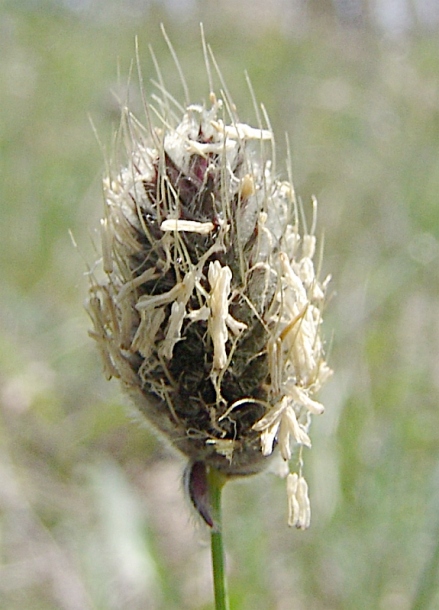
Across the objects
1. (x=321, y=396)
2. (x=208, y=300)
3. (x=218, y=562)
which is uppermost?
(x=208, y=300)

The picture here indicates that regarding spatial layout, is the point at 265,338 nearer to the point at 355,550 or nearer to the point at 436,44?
the point at 355,550

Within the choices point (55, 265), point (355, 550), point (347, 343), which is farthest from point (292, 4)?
point (355, 550)

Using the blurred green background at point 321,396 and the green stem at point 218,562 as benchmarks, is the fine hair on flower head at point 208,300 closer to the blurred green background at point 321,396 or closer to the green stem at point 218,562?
the green stem at point 218,562

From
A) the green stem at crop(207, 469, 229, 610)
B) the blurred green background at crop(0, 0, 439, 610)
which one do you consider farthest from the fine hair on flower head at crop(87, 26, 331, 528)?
the blurred green background at crop(0, 0, 439, 610)

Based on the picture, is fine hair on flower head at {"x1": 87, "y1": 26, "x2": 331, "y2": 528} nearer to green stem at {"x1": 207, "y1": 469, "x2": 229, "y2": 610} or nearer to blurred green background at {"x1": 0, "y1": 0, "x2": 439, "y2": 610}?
green stem at {"x1": 207, "y1": 469, "x2": 229, "y2": 610}

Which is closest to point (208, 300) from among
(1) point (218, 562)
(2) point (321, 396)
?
(1) point (218, 562)

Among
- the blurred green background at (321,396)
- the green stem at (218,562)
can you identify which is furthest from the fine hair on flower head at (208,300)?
the blurred green background at (321,396)

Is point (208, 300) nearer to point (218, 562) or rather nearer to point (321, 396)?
point (218, 562)
